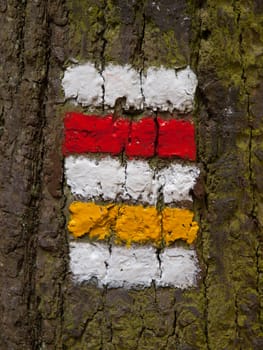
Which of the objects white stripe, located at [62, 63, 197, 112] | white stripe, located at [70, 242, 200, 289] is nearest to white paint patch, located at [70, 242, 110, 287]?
white stripe, located at [70, 242, 200, 289]

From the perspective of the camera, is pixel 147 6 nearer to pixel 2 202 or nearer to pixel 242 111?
pixel 242 111

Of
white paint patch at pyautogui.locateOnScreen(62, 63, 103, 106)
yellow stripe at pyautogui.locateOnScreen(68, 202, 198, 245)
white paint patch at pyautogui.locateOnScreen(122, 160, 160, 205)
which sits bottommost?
yellow stripe at pyautogui.locateOnScreen(68, 202, 198, 245)

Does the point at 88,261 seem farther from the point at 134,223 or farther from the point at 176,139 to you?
the point at 176,139

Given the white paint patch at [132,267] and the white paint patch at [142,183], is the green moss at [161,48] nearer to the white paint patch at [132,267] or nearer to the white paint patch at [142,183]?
the white paint patch at [142,183]

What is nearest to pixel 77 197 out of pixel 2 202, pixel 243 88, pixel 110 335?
pixel 2 202

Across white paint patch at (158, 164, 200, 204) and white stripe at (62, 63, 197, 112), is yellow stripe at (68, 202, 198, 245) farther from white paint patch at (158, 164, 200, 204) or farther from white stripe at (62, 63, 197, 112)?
white stripe at (62, 63, 197, 112)

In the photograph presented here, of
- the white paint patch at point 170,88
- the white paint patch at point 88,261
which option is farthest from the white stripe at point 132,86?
the white paint patch at point 88,261

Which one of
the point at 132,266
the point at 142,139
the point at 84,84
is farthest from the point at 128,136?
the point at 132,266
